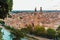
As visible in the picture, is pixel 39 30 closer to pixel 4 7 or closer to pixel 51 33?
pixel 51 33

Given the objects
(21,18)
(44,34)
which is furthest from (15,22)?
(44,34)

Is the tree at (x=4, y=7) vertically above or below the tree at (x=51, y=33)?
above

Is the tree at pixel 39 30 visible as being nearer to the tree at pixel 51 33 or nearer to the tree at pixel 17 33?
the tree at pixel 51 33

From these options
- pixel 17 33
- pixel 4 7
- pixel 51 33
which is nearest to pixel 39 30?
pixel 51 33

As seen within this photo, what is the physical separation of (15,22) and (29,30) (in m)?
0.59

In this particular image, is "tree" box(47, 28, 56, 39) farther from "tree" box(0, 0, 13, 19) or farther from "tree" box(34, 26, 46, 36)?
"tree" box(0, 0, 13, 19)

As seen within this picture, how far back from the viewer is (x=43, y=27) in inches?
293

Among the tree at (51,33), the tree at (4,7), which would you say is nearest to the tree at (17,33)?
the tree at (51,33)

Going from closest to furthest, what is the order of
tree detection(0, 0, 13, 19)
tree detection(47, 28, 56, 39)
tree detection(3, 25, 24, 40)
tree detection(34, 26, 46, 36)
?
tree detection(0, 0, 13, 19)
tree detection(3, 25, 24, 40)
tree detection(47, 28, 56, 39)
tree detection(34, 26, 46, 36)

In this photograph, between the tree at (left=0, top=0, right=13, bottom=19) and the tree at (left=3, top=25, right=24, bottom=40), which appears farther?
the tree at (left=3, top=25, right=24, bottom=40)

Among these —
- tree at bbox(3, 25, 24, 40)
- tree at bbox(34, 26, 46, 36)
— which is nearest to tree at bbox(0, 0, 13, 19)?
tree at bbox(3, 25, 24, 40)

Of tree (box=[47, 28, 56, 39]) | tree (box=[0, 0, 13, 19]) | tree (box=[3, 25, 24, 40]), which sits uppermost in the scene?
tree (box=[0, 0, 13, 19])

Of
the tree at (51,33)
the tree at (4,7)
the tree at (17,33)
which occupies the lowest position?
the tree at (51,33)

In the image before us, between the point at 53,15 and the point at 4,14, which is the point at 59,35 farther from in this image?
the point at 4,14
